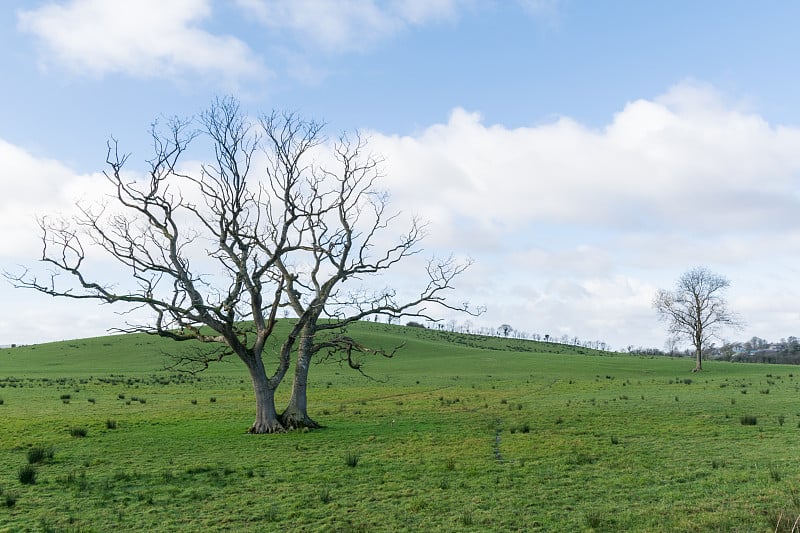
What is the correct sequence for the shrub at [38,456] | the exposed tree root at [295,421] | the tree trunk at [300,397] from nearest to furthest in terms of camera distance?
the shrub at [38,456] → the exposed tree root at [295,421] → the tree trunk at [300,397]

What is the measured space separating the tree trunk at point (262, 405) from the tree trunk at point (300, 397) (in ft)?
1.72

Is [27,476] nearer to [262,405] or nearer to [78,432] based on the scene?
[78,432]

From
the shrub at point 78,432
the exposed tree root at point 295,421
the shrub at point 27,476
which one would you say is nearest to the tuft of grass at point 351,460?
the exposed tree root at point 295,421

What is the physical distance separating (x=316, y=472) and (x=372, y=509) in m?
4.33

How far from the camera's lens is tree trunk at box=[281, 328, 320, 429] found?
2500 cm

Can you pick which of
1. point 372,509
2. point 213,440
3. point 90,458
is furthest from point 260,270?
point 372,509

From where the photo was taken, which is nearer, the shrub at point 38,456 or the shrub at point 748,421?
the shrub at point 38,456

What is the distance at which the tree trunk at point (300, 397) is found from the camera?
2500 cm

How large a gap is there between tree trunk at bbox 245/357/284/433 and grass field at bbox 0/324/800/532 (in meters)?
0.82

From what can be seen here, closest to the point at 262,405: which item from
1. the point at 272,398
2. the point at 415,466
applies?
the point at 272,398

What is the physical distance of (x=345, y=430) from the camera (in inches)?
982

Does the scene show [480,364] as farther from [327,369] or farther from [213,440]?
[213,440]

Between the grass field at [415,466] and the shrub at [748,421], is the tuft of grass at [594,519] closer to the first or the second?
the grass field at [415,466]

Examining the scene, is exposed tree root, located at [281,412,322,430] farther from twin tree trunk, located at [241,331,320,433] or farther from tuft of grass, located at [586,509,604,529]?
tuft of grass, located at [586,509,604,529]
